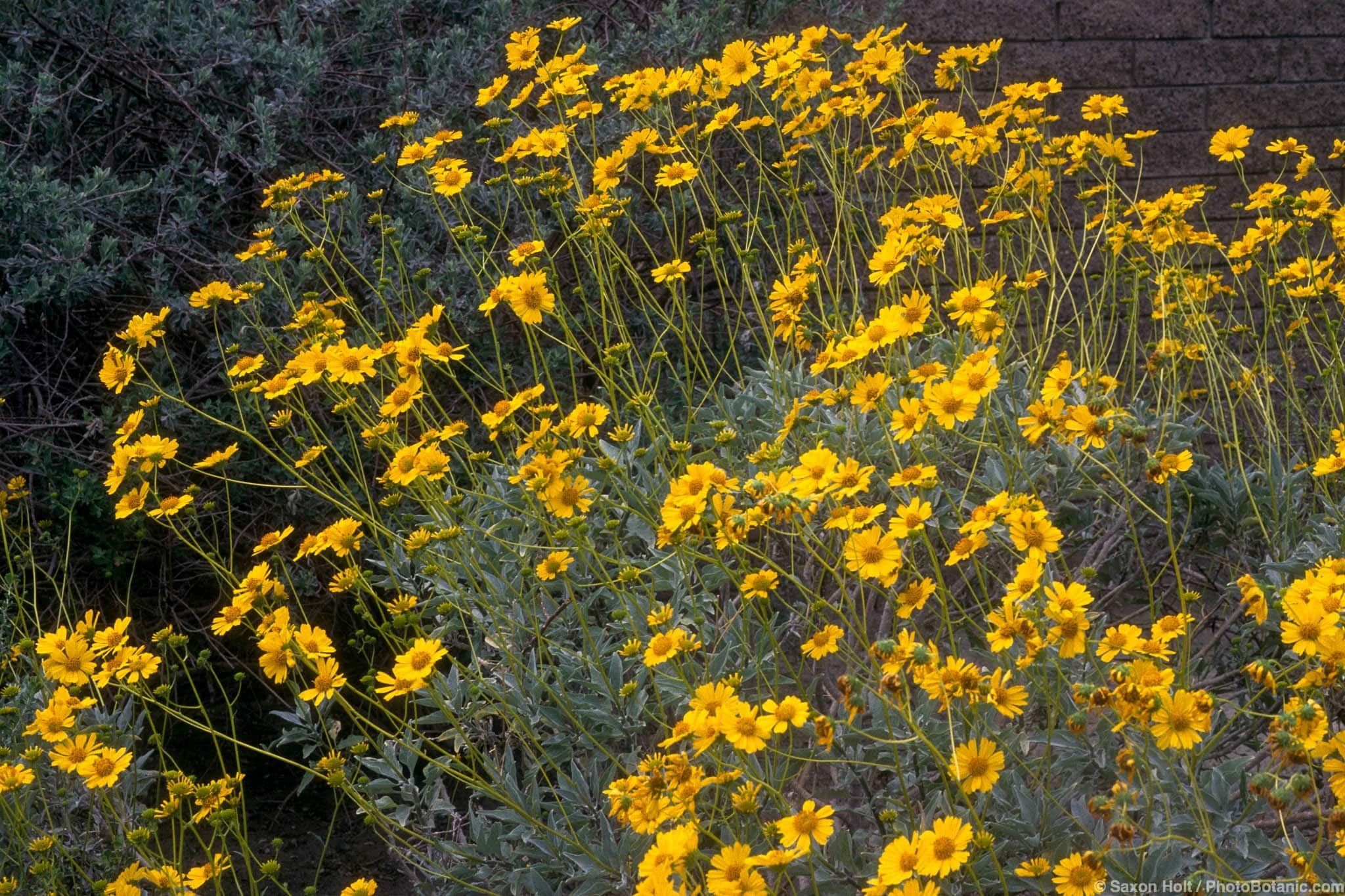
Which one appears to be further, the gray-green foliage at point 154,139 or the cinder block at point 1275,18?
the cinder block at point 1275,18

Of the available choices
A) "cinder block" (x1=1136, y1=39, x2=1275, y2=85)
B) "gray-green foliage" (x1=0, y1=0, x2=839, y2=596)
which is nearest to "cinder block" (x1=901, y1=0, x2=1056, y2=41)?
"cinder block" (x1=1136, y1=39, x2=1275, y2=85)

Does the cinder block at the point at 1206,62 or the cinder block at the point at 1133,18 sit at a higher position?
the cinder block at the point at 1133,18

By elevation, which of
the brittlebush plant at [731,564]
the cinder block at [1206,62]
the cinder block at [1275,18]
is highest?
the cinder block at [1275,18]

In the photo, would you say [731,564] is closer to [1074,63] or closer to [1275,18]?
[1074,63]

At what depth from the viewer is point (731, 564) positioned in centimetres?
235

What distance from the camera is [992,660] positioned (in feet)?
6.59

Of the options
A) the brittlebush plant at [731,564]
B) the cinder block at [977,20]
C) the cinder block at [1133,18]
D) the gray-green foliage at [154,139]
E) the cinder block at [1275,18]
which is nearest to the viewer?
the brittlebush plant at [731,564]

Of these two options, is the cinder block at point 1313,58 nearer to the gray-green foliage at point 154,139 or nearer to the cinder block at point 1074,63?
the cinder block at point 1074,63

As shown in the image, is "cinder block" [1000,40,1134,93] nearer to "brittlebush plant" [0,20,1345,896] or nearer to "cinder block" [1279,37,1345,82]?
"cinder block" [1279,37,1345,82]

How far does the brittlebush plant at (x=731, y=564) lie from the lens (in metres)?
1.58

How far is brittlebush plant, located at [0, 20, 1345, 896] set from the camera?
1.58 metres

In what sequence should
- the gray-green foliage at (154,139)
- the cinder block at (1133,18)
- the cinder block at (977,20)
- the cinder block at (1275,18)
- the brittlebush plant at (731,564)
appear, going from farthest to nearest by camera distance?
the cinder block at (1275,18)
the cinder block at (1133,18)
the cinder block at (977,20)
the gray-green foliage at (154,139)
the brittlebush plant at (731,564)

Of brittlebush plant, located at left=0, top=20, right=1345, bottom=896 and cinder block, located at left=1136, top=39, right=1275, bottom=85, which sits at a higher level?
cinder block, located at left=1136, top=39, right=1275, bottom=85

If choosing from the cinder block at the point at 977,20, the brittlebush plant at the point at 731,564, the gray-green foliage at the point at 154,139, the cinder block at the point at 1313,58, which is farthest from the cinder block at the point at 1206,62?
the gray-green foliage at the point at 154,139
